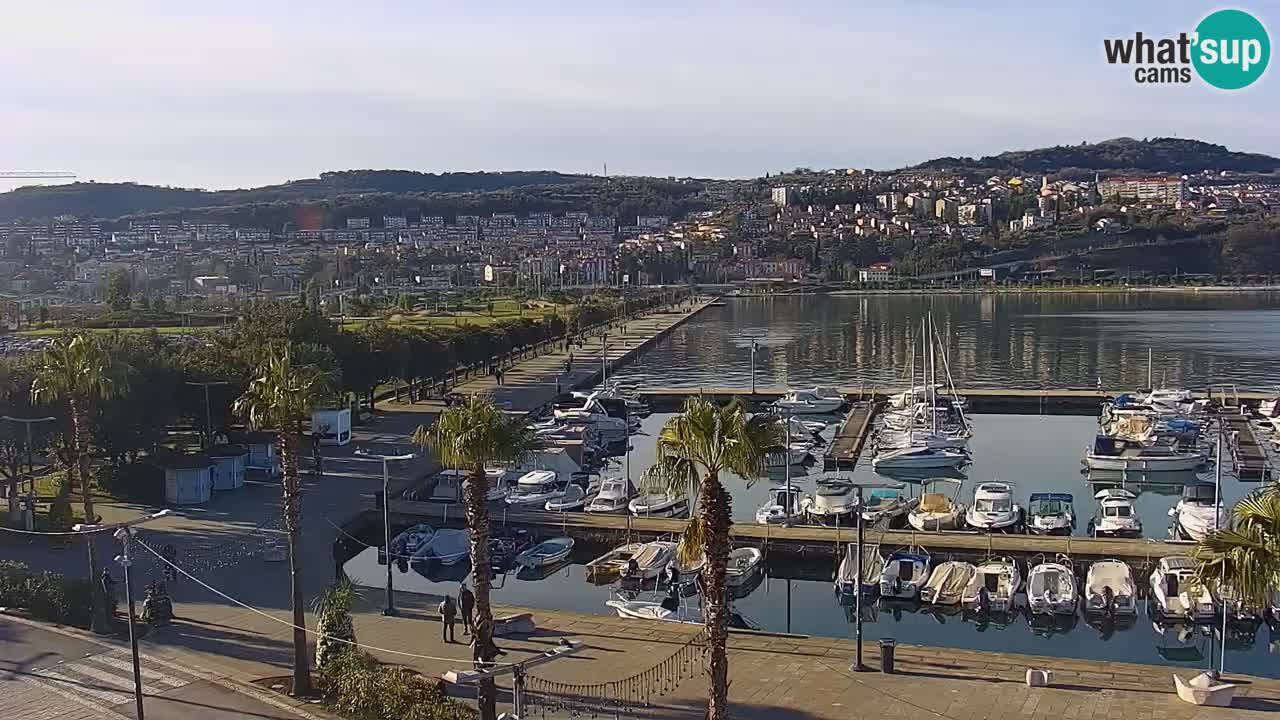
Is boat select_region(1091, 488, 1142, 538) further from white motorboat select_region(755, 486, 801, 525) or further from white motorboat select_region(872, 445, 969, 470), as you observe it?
white motorboat select_region(872, 445, 969, 470)

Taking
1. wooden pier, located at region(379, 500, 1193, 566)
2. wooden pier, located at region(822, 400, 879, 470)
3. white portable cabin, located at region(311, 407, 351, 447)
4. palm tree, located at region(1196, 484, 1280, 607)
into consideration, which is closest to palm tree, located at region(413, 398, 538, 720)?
palm tree, located at region(1196, 484, 1280, 607)

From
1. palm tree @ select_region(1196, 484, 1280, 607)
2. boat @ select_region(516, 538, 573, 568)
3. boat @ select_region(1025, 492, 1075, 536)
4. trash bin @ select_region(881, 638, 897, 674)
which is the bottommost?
boat @ select_region(516, 538, 573, 568)

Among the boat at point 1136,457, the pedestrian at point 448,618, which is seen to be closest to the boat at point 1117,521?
the boat at point 1136,457

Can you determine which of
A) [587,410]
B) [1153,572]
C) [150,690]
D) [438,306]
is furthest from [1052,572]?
[438,306]

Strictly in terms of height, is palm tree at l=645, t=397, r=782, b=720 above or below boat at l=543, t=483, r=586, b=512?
above

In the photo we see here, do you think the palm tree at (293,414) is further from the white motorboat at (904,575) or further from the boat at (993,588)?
the boat at (993,588)

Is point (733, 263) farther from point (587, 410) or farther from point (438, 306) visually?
point (587, 410)
